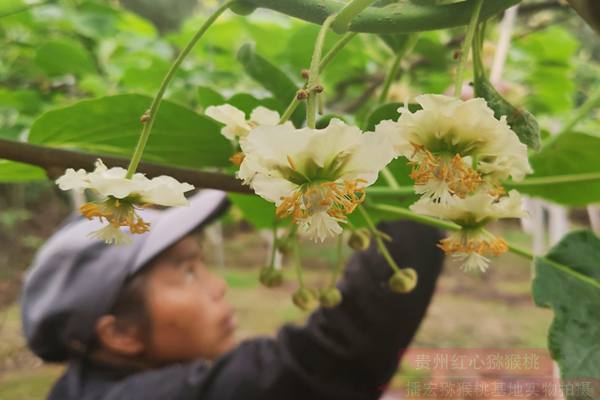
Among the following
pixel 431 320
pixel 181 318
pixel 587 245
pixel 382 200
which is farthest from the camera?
pixel 431 320

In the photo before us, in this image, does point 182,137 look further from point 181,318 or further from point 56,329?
point 56,329

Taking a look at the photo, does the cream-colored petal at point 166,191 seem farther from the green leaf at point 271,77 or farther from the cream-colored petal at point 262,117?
the green leaf at point 271,77

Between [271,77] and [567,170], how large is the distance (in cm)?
30

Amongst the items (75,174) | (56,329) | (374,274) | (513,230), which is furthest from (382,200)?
(513,230)

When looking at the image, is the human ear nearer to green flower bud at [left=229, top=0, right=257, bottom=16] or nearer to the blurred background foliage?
the blurred background foliage

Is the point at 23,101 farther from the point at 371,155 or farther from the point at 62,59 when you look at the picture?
the point at 371,155

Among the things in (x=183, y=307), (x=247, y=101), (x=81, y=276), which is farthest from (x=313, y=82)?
(x=81, y=276)

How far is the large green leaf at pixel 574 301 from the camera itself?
33cm

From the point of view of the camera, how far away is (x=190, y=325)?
1203 mm

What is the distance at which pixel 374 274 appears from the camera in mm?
1080

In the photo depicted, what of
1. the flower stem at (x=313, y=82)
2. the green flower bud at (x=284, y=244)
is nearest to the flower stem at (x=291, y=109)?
the flower stem at (x=313, y=82)

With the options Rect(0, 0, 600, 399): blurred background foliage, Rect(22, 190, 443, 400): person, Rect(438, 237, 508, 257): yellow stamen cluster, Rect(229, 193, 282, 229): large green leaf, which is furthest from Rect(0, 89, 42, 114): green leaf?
Rect(438, 237, 508, 257): yellow stamen cluster

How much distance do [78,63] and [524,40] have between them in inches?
36.3

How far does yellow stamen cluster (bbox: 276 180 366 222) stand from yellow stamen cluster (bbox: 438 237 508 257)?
0.27 feet
